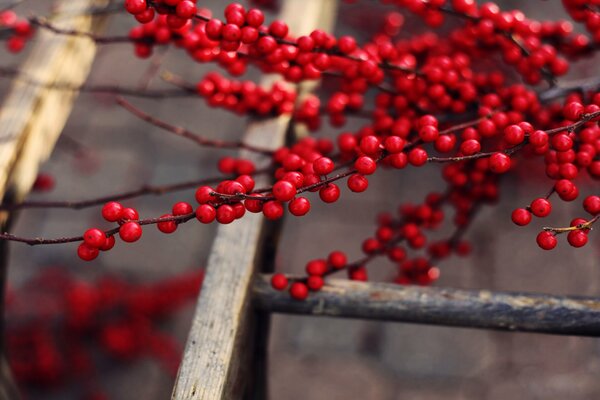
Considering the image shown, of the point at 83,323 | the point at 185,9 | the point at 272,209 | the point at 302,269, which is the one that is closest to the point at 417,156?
the point at 272,209

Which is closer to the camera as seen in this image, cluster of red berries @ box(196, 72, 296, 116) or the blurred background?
cluster of red berries @ box(196, 72, 296, 116)


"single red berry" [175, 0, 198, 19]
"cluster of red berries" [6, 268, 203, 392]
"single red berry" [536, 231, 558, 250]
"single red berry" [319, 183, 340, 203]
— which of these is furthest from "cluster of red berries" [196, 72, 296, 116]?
"cluster of red berries" [6, 268, 203, 392]

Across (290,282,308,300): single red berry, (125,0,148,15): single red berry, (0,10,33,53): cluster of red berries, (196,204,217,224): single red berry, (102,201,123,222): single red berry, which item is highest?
(0,10,33,53): cluster of red berries

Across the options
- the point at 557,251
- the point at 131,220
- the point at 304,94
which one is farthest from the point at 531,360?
the point at 131,220

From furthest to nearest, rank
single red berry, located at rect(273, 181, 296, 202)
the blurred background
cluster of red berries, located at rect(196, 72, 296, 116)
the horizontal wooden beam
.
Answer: the blurred background → cluster of red berries, located at rect(196, 72, 296, 116) → the horizontal wooden beam → single red berry, located at rect(273, 181, 296, 202)

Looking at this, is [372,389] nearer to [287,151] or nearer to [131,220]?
[287,151]

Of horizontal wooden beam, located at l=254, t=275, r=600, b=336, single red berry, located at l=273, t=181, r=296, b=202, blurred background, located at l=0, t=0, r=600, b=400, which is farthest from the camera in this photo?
blurred background, located at l=0, t=0, r=600, b=400

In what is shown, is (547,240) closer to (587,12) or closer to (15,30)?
(587,12)

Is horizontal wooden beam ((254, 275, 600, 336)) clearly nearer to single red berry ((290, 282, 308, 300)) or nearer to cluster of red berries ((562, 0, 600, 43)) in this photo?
single red berry ((290, 282, 308, 300))
